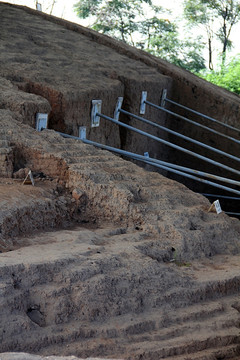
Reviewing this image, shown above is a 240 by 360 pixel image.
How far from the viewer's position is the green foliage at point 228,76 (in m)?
13.9

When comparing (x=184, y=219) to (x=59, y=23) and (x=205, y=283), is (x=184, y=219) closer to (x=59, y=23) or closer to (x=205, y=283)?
(x=205, y=283)

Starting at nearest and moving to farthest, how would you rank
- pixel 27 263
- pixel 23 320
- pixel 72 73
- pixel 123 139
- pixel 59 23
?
pixel 23 320, pixel 27 263, pixel 72 73, pixel 123 139, pixel 59 23

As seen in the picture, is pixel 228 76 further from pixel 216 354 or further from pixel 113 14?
pixel 216 354

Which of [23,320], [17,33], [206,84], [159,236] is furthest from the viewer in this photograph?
[206,84]

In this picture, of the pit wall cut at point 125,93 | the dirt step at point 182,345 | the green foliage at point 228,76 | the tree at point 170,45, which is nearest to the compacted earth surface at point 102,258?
the dirt step at point 182,345

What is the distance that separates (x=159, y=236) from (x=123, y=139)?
319 cm

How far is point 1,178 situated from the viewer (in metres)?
3.11

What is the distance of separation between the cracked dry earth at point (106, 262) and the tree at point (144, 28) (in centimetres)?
1349

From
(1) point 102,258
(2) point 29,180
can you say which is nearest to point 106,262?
(1) point 102,258

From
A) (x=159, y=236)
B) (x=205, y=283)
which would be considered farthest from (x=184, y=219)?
(x=205, y=283)

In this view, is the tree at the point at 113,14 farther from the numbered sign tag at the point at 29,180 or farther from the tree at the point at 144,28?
the numbered sign tag at the point at 29,180

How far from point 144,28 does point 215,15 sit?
211cm

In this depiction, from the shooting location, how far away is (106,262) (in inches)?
93.5

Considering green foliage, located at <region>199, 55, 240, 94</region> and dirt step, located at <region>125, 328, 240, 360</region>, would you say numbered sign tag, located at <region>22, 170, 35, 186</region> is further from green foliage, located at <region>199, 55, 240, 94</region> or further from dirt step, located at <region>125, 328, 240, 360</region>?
green foliage, located at <region>199, 55, 240, 94</region>
